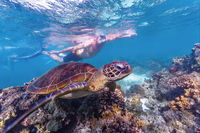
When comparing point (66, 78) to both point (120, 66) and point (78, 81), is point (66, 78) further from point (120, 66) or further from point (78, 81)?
point (120, 66)

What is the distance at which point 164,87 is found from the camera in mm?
6562

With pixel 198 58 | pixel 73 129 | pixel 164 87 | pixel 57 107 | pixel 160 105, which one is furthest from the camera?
pixel 198 58

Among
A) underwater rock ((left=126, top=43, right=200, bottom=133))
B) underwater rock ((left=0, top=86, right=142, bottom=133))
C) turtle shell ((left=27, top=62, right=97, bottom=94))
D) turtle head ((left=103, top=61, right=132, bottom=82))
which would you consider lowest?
underwater rock ((left=126, top=43, right=200, bottom=133))

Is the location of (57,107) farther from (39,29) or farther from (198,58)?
(39,29)

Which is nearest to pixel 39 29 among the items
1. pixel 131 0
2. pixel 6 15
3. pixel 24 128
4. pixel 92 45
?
pixel 6 15

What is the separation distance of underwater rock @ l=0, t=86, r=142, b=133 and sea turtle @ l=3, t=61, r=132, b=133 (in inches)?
19.0

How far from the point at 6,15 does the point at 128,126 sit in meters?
14.9

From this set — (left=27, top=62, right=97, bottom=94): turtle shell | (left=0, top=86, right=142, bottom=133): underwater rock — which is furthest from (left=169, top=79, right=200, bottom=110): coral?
(left=27, top=62, right=97, bottom=94): turtle shell

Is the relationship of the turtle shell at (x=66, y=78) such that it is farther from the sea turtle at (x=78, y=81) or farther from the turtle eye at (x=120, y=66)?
the turtle eye at (x=120, y=66)

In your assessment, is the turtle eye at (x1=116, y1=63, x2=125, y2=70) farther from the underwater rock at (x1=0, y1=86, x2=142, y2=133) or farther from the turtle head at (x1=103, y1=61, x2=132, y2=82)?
the underwater rock at (x1=0, y1=86, x2=142, y2=133)

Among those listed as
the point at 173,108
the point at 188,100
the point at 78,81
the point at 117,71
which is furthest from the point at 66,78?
the point at 188,100

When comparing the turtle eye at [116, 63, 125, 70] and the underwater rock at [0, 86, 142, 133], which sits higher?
the turtle eye at [116, 63, 125, 70]

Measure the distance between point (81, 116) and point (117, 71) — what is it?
5.45 ft

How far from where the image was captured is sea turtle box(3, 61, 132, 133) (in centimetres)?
262
